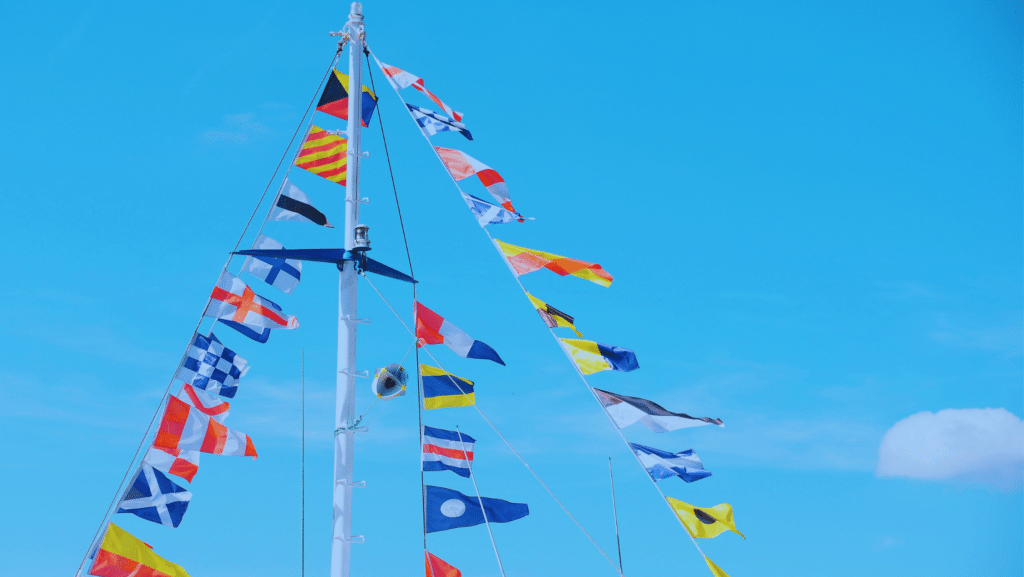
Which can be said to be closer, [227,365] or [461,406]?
[461,406]

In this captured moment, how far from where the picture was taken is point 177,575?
1570cm

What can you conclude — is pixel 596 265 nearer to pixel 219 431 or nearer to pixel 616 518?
pixel 616 518

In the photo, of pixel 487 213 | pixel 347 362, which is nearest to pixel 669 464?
pixel 347 362

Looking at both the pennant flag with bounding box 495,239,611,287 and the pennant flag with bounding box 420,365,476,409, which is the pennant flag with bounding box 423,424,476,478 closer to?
the pennant flag with bounding box 420,365,476,409

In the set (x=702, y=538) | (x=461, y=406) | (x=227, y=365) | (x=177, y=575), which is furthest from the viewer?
(x=227, y=365)

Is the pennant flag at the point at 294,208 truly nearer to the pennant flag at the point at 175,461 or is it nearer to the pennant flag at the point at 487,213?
the pennant flag at the point at 487,213

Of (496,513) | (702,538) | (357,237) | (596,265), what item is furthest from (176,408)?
(702,538)

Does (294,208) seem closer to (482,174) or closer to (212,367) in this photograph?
(212,367)

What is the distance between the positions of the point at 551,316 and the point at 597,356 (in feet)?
3.70

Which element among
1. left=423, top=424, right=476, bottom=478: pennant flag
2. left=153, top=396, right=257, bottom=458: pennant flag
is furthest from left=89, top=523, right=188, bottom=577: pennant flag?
left=423, top=424, right=476, bottom=478: pennant flag

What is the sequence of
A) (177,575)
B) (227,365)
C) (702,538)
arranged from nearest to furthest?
(702,538) < (177,575) < (227,365)

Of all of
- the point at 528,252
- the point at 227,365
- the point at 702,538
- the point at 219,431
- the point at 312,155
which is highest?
the point at 312,155

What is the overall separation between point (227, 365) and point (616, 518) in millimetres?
7896

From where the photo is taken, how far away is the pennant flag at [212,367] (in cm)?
1738
